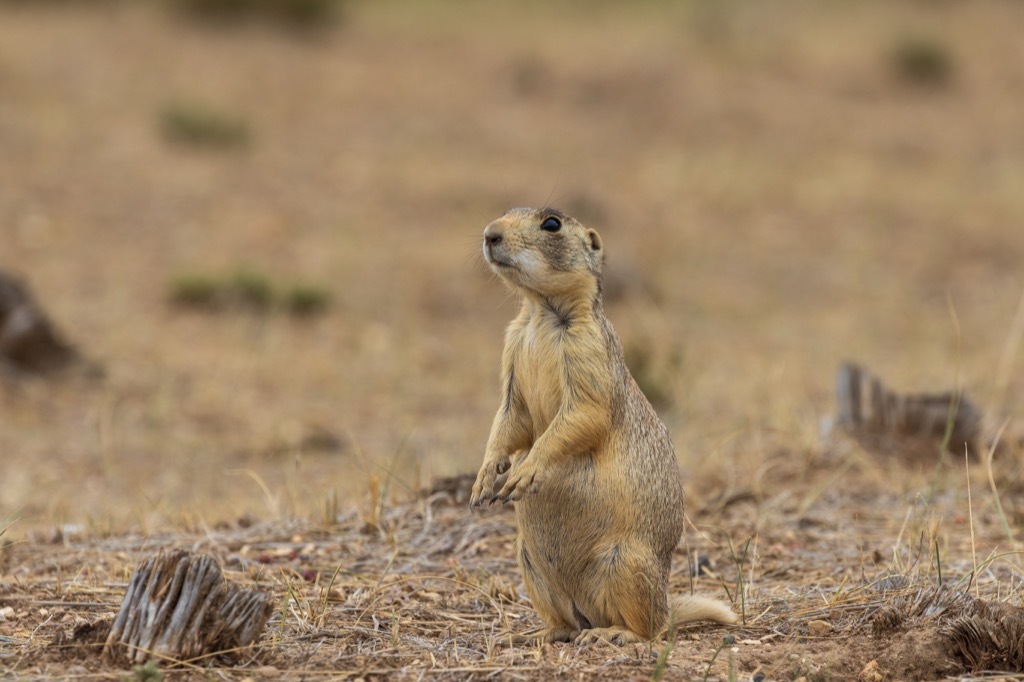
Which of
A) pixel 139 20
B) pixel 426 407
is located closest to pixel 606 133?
pixel 139 20

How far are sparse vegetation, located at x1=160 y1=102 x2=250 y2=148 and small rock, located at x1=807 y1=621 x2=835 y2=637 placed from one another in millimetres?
11271

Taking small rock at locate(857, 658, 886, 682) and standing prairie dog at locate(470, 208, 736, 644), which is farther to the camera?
standing prairie dog at locate(470, 208, 736, 644)

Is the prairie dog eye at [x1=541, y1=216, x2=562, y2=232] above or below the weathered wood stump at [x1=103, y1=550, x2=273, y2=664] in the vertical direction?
above

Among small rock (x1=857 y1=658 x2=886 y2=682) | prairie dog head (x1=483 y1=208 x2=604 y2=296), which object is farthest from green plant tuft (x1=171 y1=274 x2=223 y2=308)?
small rock (x1=857 y1=658 x2=886 y2=682)

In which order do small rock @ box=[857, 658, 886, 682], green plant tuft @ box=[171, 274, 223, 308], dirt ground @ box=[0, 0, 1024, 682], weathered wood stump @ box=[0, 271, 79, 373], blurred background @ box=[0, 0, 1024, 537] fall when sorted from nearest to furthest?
small rock @ box=[857, 658, 886, 682] → dirt ground @ box=[0, 0, 1024, 682] → blurred background @ box=[0, 0, 1024, 537] → weathered wood stump @ box=[0, 271, 79, 373] → green plant tuft @ box=[171, 274, 223, 308]

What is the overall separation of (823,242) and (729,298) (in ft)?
6.63

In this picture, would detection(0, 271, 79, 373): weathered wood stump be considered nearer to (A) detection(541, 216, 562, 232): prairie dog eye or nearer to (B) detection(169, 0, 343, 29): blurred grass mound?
(A) detection(541, 216, 562, 232): prairie dog eye

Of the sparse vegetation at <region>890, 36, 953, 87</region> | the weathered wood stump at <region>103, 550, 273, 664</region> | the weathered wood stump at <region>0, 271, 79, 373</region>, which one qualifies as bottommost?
the weathered wood stump at <region>0, 271, 79, 373</region>

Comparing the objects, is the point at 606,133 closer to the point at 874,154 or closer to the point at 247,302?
the point at 874,154

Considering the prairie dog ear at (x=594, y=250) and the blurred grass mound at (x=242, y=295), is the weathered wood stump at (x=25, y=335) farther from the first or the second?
the prairie dog ear at (x=594, y=250)

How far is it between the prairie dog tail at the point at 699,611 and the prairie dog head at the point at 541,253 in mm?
1043

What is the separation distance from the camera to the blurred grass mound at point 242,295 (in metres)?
11.0

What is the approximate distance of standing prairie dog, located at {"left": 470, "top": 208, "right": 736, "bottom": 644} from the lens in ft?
13.5

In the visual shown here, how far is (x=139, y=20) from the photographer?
1784 centimetres
